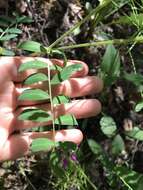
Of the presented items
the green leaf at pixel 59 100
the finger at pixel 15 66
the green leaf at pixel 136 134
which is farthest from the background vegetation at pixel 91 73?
the green leaf at pixel 59 100

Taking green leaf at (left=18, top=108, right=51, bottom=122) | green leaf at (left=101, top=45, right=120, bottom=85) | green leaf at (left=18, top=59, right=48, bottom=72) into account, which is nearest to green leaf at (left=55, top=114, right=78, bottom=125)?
green leaf at (left=18, top=108, right=51, bottom=122)

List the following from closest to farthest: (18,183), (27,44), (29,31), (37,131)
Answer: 1. (27,44)
2. (37,131)
3. (18,183)
4. (29,31)

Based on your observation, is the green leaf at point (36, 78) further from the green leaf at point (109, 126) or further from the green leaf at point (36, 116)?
the green leaf at point (109, 126)

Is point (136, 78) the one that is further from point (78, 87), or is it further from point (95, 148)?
point (95, 148)

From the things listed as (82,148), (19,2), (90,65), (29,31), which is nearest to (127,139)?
(82,148)

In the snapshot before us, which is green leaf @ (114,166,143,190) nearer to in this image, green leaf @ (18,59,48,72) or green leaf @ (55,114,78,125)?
green leaf @ (55,114,78,125)

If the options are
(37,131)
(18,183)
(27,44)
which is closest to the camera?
(27,44)

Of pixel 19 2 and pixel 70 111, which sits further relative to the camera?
pixel 19 2

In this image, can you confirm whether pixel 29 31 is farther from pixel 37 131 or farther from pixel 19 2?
pixel 37 131
